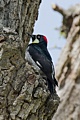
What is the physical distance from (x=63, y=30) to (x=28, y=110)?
3890 millimetres

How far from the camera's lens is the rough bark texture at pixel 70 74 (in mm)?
5520

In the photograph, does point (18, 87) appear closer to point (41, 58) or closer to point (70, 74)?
point (41, 58)

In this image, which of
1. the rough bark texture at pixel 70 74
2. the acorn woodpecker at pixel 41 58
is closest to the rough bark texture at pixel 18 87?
the acorn woodpecker at pixel 41 58

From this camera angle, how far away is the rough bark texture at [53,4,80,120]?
5.52 m

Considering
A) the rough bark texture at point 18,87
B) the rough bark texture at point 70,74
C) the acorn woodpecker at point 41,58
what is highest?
the rough bark texture at point 18,87

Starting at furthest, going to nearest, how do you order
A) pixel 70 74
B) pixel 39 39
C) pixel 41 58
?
pixel 70 74, pixel 39 39, pixel 41 58

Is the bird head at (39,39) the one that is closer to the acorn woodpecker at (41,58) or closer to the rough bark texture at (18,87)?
the acorn woodpecker at (41,58)

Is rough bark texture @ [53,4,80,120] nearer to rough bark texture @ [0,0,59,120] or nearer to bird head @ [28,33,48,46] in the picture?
bird head @ [28,33,48,46]

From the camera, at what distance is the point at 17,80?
283cm

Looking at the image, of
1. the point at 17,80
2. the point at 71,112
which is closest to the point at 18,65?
the point at 17,80

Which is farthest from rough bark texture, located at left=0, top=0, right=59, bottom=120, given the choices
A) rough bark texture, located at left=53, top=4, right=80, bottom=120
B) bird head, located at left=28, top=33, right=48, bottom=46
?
rough bark texture, located at left=53, top=4, right=80, bottom=120

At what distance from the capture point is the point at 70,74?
578cm

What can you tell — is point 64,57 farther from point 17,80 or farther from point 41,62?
point 17,80

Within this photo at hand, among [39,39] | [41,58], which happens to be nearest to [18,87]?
[41,58]
